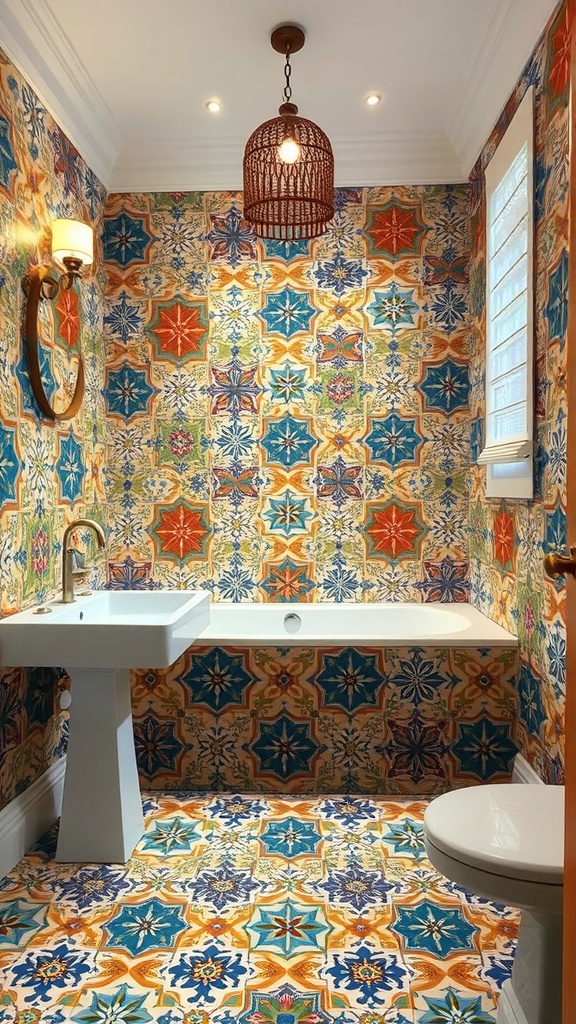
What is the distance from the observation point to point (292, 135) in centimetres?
245

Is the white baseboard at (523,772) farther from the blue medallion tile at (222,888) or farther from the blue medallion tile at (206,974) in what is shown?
the blue medallion tile at (206,974)

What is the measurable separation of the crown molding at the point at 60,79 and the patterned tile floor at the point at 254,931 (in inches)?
103

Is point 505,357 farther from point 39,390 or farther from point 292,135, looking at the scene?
point 39,390

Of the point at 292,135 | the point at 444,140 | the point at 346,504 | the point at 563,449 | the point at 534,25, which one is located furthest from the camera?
the point at 346,504

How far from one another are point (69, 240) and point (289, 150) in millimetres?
813

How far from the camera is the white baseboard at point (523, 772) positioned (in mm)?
2398

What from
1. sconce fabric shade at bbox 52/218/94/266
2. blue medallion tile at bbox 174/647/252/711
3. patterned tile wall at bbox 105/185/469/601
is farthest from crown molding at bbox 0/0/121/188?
blue medallion tile at bbox 174/647/252/711

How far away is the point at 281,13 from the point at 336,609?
7.74 ft

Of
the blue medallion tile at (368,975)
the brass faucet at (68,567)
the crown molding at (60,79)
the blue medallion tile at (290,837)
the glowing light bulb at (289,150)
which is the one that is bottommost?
the blue medallion tile at (368,975)

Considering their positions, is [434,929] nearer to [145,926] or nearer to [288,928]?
[288,928]

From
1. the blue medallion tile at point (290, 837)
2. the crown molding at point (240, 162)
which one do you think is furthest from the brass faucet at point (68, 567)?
the crown molding at point (240, 162)

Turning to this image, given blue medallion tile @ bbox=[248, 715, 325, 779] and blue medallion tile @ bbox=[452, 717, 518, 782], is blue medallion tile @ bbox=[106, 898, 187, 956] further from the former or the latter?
blue medallion tile @ bbox=[452, 717, 518, 782]

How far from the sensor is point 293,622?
337 centimetres

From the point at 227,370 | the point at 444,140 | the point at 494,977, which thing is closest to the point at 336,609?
the point at 227,370
